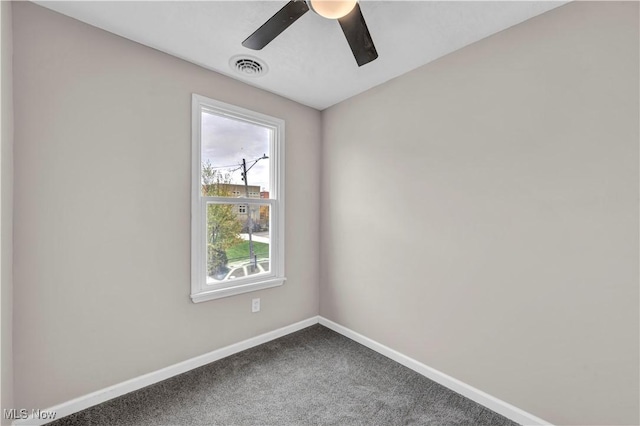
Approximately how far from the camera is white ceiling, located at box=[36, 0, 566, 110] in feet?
5.31

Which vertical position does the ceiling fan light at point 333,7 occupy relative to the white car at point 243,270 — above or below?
above

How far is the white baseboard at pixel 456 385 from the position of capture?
170cm

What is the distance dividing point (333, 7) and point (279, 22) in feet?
1.03

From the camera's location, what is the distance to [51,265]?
167 cm

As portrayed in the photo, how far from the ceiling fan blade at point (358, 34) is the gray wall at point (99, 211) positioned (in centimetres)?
134

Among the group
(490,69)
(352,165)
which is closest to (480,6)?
(490,69)

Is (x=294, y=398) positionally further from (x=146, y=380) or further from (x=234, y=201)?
(x=234, y=201)

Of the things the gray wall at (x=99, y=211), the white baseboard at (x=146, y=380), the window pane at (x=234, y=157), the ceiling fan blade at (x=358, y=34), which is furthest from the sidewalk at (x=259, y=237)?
the ceiling fan blade at (x=358, y=34)

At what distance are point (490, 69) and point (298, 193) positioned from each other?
6.18 ft

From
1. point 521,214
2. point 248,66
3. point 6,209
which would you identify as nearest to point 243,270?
point 6,209

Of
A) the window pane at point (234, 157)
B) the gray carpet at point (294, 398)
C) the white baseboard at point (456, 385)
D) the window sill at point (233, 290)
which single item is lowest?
the gray carpet at point (294, 398)

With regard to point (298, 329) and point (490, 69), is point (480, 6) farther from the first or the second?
point (298, 329)

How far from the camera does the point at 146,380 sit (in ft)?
6.56

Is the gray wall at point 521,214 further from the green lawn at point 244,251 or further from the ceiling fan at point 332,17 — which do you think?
the green lawn at point 244,251
